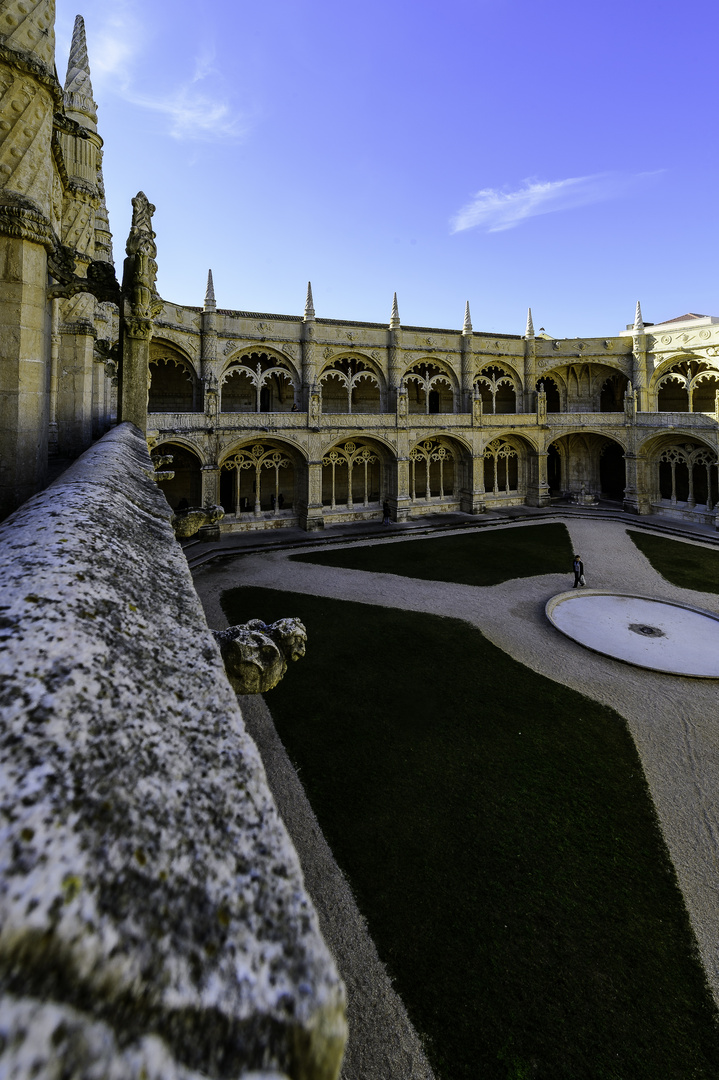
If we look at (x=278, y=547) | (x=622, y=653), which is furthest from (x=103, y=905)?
(x=278, y=547)

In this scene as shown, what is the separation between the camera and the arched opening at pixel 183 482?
2447cm

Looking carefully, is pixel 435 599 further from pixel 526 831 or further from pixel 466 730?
pixel 526 831

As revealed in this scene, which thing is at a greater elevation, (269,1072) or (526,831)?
(269,1072)

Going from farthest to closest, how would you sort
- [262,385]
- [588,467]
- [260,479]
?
[588,467] → [260,479] → [262,385]

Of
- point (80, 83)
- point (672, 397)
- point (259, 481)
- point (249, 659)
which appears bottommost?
point (249, 659)

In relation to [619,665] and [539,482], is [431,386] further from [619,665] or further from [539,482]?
[619,665]

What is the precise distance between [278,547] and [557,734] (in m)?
15.9

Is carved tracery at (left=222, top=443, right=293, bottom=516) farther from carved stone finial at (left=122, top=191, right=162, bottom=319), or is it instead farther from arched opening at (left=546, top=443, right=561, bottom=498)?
arched opening at (left=546, top=443, right=561, bottom=498)

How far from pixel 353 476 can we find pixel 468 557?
12.2 metres

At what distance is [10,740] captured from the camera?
1063 millimetres

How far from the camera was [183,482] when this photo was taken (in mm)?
25953

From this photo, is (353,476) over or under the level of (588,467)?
under

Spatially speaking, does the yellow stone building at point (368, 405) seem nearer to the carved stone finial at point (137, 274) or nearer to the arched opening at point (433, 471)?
the arched opening at point (433, 471)

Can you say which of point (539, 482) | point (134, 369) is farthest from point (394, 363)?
point (134, 369)
